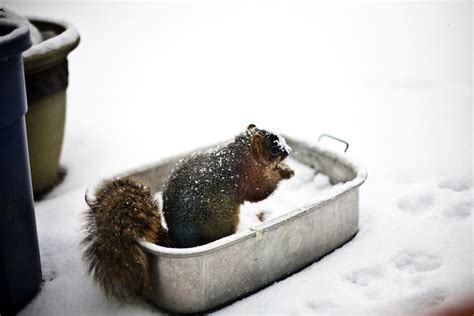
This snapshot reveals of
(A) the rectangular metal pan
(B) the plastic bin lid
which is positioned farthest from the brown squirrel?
(B) the plastic bin lid

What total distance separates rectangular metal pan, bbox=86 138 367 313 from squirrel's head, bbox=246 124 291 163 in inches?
10.4

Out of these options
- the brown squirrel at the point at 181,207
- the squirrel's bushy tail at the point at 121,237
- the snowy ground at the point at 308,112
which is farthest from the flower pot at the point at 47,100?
the squirrel's bushy tail at the point at 121,237

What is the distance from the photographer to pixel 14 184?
2.49m

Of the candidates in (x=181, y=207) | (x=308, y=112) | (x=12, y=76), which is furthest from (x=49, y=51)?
(x=308, y=112)

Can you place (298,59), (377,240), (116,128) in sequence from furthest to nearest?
(298,59) < (116,128) < (377,240)

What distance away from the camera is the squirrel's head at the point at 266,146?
9.11ft

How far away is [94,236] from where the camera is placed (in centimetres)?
255

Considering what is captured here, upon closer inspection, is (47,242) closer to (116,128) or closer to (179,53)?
(116,128)

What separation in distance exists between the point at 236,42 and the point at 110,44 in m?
1.27

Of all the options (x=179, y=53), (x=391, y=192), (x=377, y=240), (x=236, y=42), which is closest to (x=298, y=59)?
(x=236, y=42)

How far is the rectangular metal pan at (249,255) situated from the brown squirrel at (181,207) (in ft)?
0.34

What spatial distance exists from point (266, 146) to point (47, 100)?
4.60 feet

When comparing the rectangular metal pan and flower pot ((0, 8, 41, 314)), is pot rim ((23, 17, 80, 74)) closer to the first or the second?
flower pot ((0, 8, 41, 314))

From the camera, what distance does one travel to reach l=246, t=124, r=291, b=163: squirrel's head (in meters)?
2.78
